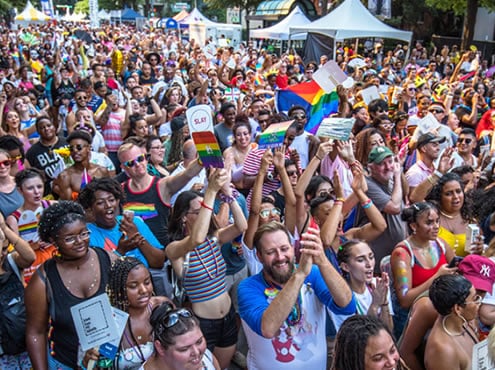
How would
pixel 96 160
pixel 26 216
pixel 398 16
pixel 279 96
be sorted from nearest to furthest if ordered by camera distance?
pixel 26 216
pixel 96 160
pixel 279 96
pixel 398 16

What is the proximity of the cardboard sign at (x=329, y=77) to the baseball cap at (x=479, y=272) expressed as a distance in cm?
412

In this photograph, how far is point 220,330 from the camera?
11.2 ft

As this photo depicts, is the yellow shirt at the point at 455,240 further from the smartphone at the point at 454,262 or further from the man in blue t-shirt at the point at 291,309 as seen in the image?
the man in blue t-shirt at the point at 291,309

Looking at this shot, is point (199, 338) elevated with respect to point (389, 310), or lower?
elevated

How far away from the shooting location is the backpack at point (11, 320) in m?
3.05

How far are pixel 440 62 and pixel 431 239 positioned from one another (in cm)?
1566

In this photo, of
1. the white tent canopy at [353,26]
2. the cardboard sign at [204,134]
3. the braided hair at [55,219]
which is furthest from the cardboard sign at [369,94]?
the white tent canopy at [353,26]

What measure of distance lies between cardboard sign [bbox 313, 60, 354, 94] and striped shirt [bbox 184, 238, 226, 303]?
13.3ft

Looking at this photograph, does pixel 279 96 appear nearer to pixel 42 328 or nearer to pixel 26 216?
pixel 26 216

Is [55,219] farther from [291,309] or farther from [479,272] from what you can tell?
[479,272]

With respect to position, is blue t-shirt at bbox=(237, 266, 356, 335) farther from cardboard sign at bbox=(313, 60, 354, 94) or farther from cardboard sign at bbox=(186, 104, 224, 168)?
cardboard sign at bbox=(313, 60, 354, 94)

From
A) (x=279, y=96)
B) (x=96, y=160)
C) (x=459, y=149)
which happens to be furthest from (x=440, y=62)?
(x=96, y=160)

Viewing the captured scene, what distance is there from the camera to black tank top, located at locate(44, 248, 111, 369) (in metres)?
2.80

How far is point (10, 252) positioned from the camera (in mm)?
3486
